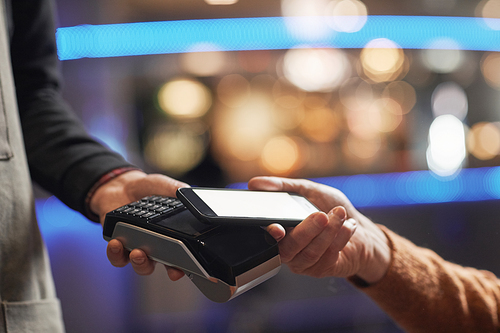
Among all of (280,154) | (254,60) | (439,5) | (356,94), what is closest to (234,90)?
(254,60)

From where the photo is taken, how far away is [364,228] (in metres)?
0.41

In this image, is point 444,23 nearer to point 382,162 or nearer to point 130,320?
point 382,162

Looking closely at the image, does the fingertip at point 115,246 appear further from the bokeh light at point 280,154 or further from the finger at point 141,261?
the bokeh light at point 280,154

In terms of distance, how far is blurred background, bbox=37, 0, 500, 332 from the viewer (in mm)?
715

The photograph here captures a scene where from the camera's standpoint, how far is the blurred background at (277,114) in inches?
28.2

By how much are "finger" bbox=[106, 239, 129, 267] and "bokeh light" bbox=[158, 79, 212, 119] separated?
553 mm

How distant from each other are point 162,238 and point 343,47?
669 millimetres

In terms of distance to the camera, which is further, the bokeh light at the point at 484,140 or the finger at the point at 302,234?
the bokeh light at the point at 484,140

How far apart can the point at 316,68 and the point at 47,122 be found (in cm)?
63

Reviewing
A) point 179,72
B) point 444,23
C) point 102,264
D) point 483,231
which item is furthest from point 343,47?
point 102,264

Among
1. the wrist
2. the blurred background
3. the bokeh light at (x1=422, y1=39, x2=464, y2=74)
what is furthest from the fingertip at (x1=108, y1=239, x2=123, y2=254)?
the bokeh light at (x1=422, y1=39, x2=464, y2=74)

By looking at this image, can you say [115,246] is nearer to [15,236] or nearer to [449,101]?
[15,236]

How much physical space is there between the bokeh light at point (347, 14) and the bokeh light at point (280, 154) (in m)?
0.28

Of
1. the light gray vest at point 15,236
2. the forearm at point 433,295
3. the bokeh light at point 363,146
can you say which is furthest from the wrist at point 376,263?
the bokeh light at point 363,146
